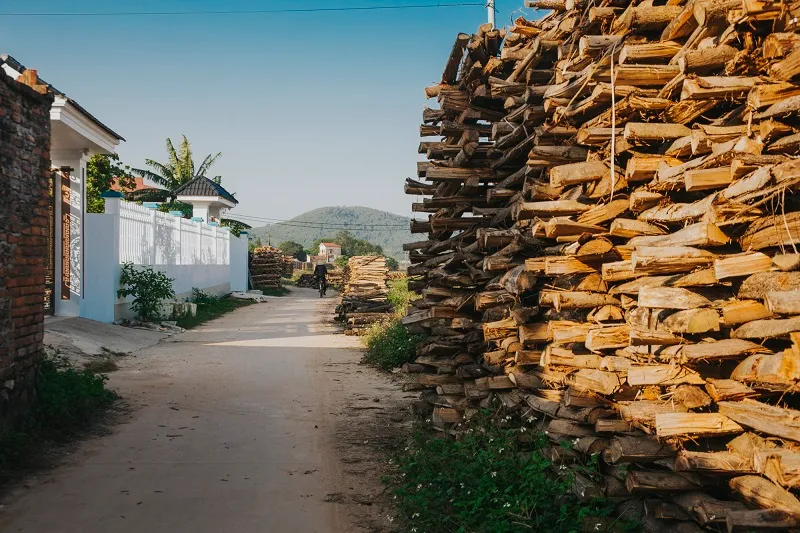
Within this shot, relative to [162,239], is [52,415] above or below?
below

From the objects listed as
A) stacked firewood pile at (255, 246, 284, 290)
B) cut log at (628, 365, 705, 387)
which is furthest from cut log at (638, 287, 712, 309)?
stacked firewood pile at (255, 246, 284, 290)

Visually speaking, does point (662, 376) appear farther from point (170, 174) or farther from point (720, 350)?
point (170, 174)

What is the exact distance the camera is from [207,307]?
2269cm

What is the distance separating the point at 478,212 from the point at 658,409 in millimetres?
3881

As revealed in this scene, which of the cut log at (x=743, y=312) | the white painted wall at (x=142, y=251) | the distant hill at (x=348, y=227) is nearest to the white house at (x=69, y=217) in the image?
the white painted wall at (x=142, y=251)

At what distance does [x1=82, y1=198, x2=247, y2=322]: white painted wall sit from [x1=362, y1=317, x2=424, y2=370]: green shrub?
6515mm

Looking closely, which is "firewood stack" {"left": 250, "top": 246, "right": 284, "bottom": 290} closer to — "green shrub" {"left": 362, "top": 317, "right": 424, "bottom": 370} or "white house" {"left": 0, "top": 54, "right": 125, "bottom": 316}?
"white house" {"left": 0, "top": 54, "right": 125, "bottom": 316}

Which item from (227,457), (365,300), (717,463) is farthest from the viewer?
(365,300)

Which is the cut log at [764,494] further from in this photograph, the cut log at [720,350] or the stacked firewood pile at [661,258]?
the cut log at [720,350]

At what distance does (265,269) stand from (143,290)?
21586mm

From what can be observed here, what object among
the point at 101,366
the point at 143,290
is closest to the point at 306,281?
the point at 143,290

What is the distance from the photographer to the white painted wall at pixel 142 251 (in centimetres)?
1557

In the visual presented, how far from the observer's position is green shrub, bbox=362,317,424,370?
1160 cm

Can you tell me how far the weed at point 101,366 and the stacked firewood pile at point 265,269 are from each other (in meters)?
26.7
